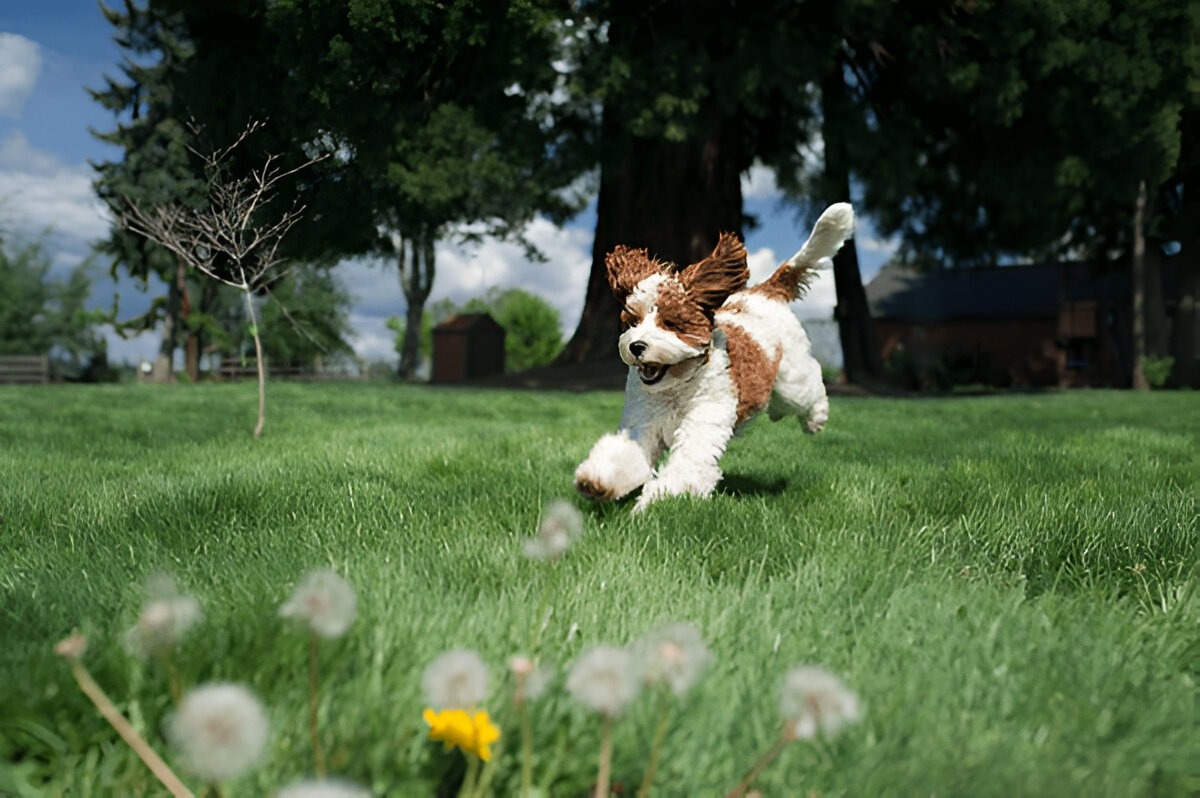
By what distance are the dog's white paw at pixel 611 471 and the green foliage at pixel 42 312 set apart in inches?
1412

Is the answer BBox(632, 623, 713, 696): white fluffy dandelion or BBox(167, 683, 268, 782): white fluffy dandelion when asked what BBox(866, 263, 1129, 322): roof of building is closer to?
BBox(632, 623, 713, 696): white fluffy dandelion

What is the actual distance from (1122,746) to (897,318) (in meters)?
39.0

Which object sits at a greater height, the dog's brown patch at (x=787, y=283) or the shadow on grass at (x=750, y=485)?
the dog's brown patch at (x=787, y=283)

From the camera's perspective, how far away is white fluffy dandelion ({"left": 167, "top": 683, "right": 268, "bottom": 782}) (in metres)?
0.79

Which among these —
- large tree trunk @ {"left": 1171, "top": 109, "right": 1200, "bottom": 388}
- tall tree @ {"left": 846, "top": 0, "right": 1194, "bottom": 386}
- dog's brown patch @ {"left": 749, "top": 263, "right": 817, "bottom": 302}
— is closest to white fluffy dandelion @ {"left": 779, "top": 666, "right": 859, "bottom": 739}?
dog's brown patch @ {"left": 749, "top": 263, "right": 817, "bottom": 302}

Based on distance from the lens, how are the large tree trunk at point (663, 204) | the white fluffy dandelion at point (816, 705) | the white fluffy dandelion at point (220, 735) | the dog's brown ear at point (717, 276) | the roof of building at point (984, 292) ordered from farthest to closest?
1. the roof of building at point (984, 292)
2. the large tree trunk at point (663, 204)
3. the dog's brown ear at point (717, 276)
4. the white fluffy dandelion at point (816, 705)
5. the white fluffy dandelion at point (220, 735)

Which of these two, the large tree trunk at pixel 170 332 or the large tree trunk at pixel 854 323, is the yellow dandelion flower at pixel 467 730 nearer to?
the large tree trunk at pixel 854 323

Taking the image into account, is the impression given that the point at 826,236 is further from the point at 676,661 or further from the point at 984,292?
the point at 984,292

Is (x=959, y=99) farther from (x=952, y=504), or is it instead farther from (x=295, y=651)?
(x=295, y=651)

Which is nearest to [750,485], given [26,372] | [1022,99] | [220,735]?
[220,735]

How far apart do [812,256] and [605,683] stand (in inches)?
146

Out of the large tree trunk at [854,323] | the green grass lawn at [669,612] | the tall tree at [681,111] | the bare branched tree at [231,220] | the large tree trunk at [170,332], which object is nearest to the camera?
the green grass lawn at [669,612]

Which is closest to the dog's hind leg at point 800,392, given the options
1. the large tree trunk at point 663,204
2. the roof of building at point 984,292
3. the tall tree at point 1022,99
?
the tall tree at point 1022,99

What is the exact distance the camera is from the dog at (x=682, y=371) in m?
3.17
